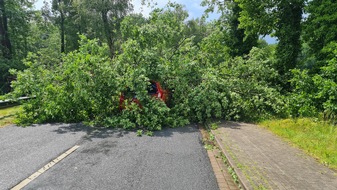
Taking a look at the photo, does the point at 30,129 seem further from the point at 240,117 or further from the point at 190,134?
the point at 240,117

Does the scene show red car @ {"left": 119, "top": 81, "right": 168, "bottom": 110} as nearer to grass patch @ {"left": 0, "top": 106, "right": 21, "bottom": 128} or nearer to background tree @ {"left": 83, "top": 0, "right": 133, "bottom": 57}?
grass patch @ {"left": 0, "top": 106, "right": 21, "bottom": 128}

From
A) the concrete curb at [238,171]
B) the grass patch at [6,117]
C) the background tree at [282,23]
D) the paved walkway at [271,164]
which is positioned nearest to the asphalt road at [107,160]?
the concrete curb at [238,171]

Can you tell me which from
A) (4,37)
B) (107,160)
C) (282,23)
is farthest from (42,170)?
(4,37)

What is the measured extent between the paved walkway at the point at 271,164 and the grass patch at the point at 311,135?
31cm

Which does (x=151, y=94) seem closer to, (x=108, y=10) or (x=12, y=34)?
(x=12, y=34)

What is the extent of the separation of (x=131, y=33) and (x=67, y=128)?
227 inches

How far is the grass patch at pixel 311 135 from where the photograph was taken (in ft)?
20.0

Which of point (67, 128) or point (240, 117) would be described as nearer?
point (67, 128)

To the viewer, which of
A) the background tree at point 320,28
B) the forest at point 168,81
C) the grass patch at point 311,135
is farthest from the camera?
the background tree at point 320,28

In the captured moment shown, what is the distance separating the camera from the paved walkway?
14.7ft

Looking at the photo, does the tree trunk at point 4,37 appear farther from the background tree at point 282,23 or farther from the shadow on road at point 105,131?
the background tree at point 282,23

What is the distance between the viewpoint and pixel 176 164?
5520mm

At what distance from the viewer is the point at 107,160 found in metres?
5.72

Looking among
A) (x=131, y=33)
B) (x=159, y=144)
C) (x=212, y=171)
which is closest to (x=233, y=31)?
(x=131, y=33)
